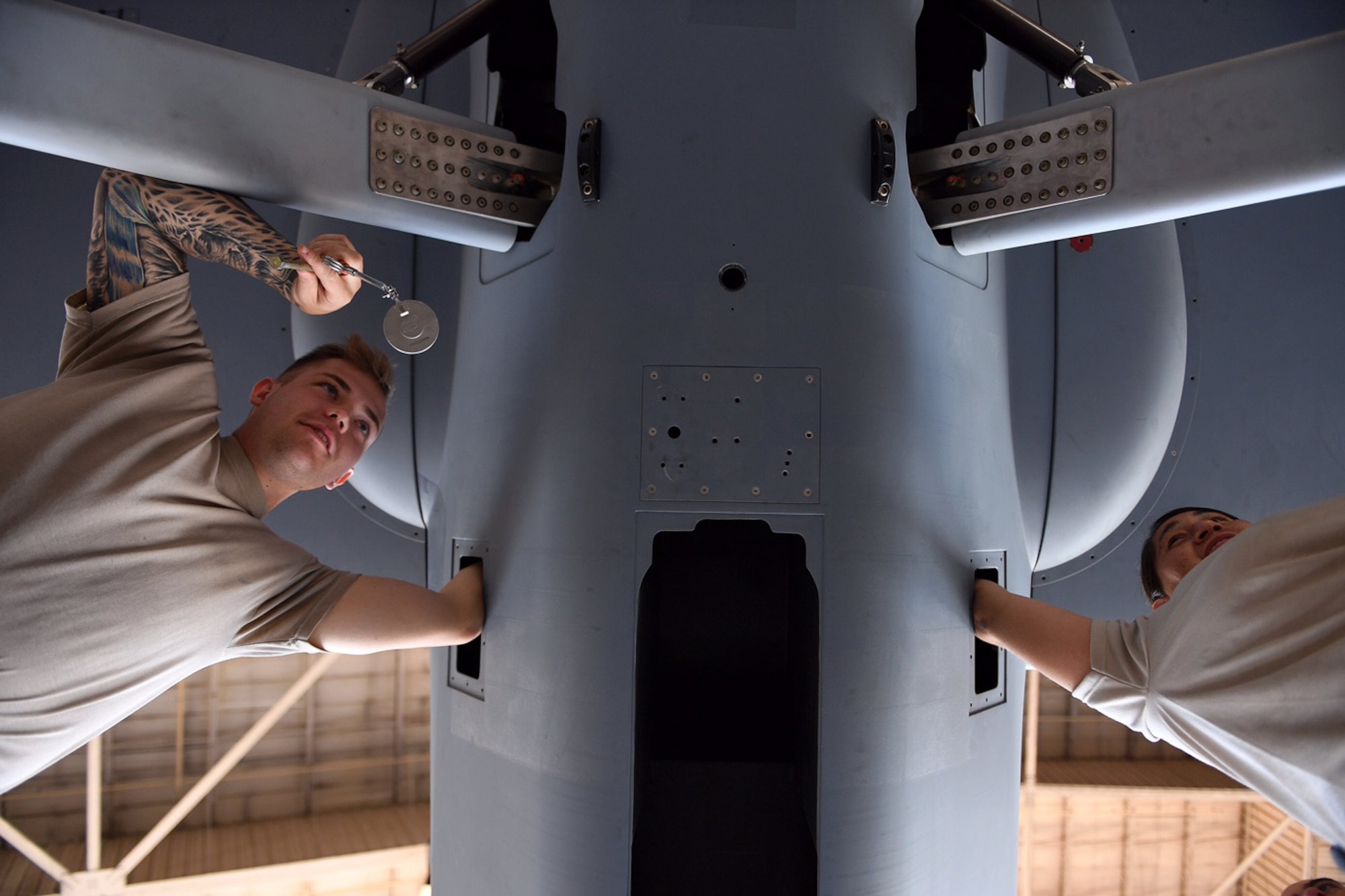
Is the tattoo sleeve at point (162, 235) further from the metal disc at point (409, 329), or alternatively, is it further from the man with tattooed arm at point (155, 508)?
the metal disc at point (409, 329)

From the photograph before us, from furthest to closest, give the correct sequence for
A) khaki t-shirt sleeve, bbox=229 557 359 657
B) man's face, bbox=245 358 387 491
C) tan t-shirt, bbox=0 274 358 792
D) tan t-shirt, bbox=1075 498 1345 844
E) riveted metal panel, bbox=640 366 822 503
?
man's face, bbox=245 358 387 491
khaki t-shirt sleeve, bbox=229 557 359 657
riveted metal panel, bbox=640 366 822 503
tan t-shirt, bbox=0 274 358 792
tan t-shirt, bbox=1075 498 1345 844

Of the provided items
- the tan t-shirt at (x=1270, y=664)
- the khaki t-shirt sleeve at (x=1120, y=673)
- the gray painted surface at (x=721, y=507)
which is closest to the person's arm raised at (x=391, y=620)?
the gray painted surface at (x=721, y=507)

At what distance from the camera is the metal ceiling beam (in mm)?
1729

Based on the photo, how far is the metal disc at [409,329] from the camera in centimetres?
207

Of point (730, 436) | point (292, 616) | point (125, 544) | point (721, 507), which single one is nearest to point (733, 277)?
point (730, 436)

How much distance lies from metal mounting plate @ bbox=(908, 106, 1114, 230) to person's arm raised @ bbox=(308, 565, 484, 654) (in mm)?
1640

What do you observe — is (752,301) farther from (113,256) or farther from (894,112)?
(113,256)

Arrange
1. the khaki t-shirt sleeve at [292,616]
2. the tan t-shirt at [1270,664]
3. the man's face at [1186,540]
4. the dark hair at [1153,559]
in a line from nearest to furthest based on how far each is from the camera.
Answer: the tan t-shirt at [1270,664]
the khaki t-shirt sleeve at [292,616]
the man's face at [1186,540]
the dark hair at [1153,559]

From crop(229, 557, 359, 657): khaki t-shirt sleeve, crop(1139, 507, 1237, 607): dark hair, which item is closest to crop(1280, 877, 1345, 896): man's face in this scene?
crop(1139, 507, 1237, 607): dark hair

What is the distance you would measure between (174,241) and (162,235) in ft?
0.09

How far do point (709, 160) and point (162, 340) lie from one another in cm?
140

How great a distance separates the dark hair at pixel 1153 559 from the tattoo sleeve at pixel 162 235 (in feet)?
8.30

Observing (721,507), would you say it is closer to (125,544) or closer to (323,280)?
(323,280)

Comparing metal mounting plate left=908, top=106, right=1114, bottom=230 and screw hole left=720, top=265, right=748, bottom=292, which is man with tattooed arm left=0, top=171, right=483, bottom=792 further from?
metal mounting plate left=908, top=106, right=1114, bottom=230
